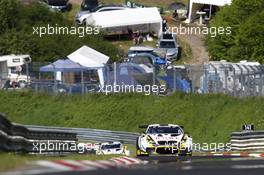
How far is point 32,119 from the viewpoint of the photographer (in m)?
41.8

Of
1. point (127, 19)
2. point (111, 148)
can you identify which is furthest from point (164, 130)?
point (127, 19)

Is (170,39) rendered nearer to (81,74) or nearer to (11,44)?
(11,44)

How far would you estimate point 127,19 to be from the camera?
216 ft

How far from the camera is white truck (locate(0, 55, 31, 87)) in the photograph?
43094 mm

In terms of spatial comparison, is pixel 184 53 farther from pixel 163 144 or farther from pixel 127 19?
pixel 163 144

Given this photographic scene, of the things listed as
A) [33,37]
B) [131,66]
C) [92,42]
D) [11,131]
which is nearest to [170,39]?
[92,42]

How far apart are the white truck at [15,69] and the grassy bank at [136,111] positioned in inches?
28.1

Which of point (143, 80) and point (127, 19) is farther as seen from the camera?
point (127, 19)

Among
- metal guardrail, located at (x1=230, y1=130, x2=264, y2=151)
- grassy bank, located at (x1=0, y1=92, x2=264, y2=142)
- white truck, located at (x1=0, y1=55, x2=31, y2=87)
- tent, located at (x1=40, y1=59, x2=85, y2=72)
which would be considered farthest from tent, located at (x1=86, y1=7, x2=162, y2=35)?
metal guardrail, located at (x1=230, y1=130, x2=264, y2=151)

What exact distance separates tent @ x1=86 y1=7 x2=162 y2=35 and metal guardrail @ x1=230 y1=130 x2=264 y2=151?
113 ft

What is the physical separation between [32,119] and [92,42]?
1823 centimetres

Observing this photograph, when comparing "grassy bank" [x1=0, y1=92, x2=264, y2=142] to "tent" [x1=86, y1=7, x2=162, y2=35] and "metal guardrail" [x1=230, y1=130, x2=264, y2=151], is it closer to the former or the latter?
"metal guardrail" [x1=230, y1=130, x2=264, y2=151]

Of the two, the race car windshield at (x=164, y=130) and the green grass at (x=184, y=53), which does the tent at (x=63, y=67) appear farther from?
the green grass at (x=184, y=53)

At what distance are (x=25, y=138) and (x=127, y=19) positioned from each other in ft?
146
